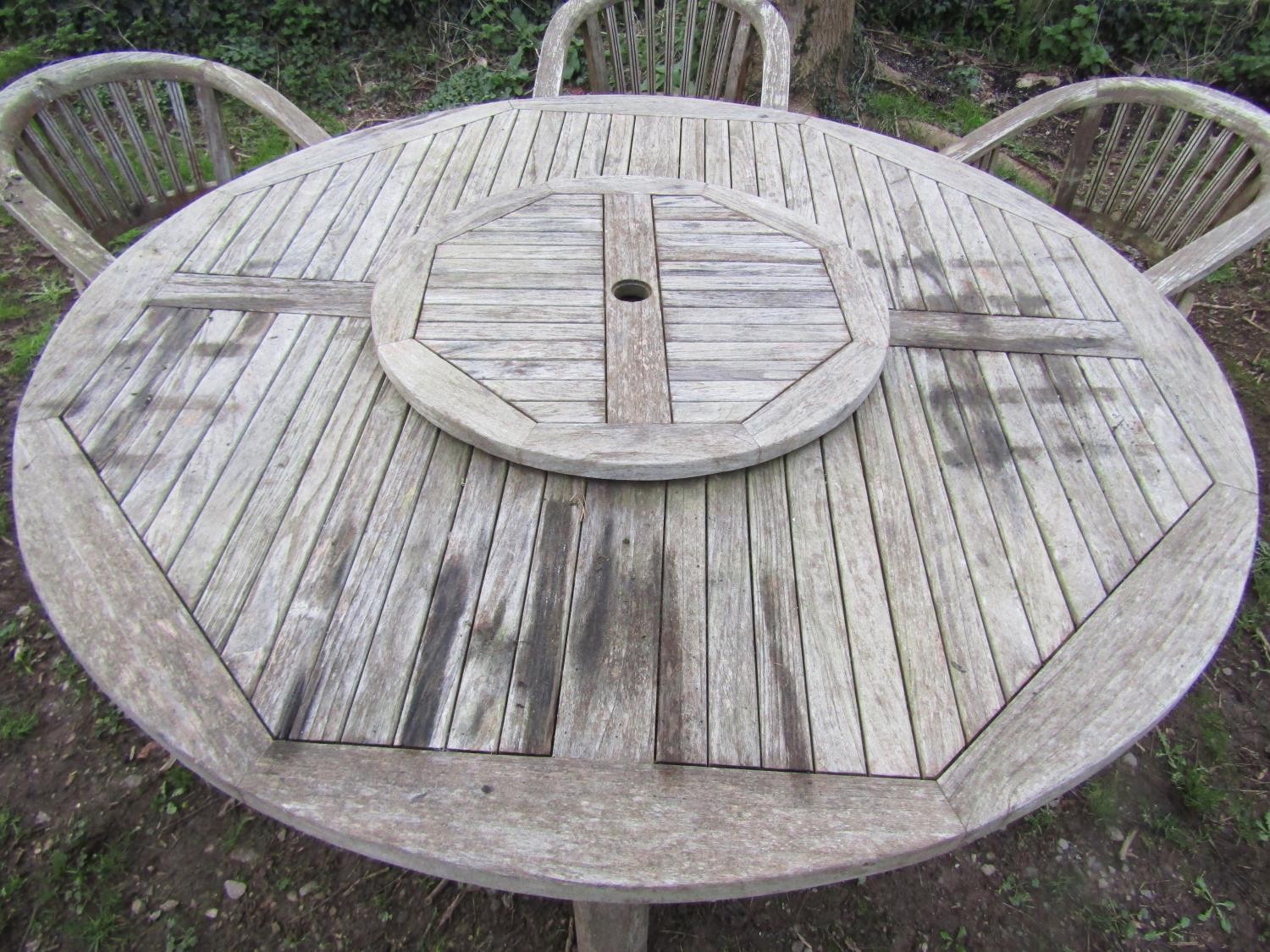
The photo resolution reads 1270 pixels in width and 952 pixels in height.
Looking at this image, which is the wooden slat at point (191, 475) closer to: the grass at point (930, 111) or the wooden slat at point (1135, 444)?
the wooden slat at point (1135, 444)

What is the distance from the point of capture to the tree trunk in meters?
4.03

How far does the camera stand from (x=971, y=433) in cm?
165

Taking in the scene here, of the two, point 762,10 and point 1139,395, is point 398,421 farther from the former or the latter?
point 762,10

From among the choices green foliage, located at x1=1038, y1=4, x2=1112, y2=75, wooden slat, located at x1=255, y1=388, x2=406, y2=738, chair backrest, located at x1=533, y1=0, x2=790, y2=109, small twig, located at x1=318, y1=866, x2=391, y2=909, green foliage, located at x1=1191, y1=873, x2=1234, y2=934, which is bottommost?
small twig, located at x1=318, y1=866, x2=391, y2=909

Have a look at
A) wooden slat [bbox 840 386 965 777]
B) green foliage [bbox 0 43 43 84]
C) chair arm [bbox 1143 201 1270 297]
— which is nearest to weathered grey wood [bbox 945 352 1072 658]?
wooden slat [bbox 840 386 965 777]

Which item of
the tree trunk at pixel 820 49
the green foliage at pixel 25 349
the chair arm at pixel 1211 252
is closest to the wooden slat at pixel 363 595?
the chair arm at pixel 1211 252

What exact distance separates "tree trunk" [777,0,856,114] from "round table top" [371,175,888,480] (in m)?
2.39

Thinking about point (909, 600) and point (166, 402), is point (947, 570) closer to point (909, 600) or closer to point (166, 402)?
point (909, 600)

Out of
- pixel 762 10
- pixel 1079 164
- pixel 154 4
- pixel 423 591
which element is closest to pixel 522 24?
pixel 154 4

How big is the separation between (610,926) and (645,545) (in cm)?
68

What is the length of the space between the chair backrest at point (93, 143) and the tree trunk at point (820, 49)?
2.51 metres

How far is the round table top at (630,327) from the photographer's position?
1.54 m

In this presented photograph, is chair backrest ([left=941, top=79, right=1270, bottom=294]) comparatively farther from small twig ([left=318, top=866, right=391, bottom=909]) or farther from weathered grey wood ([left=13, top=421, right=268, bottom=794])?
small twig ([left=318, top=866, right=391, bottom=909])

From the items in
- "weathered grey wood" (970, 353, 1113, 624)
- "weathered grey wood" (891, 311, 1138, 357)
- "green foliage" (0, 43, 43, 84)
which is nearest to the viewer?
"weathered grey wood" (970, 353, 1113, 624)
